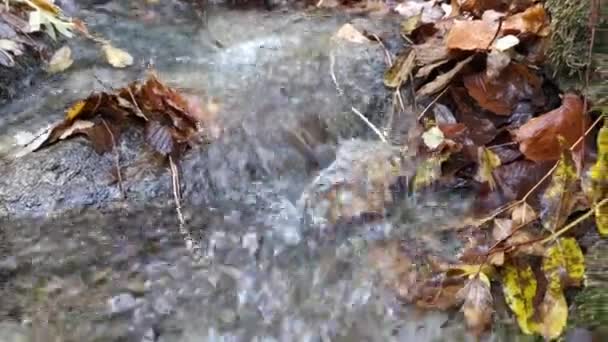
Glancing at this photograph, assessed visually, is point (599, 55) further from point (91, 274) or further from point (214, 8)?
point (214, 8)

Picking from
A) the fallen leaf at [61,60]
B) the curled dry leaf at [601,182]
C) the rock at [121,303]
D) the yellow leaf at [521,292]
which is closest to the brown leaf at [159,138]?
the rock at [121,303]

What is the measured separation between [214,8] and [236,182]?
3.83ft

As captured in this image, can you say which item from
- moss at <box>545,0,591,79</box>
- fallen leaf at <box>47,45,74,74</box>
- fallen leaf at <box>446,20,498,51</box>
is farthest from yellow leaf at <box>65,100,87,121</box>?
moss at <box>545,0,591,79</box>

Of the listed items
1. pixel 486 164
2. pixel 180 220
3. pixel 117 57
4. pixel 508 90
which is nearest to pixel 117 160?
pixel 180 220

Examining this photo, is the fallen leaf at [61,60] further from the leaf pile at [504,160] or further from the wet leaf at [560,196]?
the wet leaf at [560,196]

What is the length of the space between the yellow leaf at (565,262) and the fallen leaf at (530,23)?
0.69 metres

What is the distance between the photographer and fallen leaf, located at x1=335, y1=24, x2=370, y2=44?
237 cm

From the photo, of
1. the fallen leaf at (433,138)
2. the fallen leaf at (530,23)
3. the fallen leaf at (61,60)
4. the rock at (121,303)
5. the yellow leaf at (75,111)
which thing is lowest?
the rock at (121,303)

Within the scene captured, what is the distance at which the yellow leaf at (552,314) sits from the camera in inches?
55.1

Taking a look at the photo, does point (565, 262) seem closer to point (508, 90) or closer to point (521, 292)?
point (521, 292)

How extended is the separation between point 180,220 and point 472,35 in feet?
3.17

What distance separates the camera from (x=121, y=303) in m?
1.57

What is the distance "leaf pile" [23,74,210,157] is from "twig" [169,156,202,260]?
0.05 meters

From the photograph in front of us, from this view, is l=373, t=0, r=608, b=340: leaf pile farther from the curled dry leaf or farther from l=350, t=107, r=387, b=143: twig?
l=350, t=107, r=387, b=143: twig
